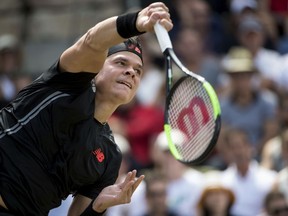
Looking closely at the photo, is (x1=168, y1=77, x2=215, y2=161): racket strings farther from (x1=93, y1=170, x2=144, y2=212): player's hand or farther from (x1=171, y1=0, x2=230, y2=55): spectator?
(x1=171, y1=0, x2=230, y2=55): spectator

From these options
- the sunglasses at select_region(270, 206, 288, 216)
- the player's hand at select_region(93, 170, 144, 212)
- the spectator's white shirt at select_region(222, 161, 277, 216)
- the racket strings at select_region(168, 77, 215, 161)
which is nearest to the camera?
the racket strings at select_region(168, 77, 215, 161)

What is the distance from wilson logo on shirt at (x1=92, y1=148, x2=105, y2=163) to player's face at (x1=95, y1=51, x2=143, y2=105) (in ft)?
0.99

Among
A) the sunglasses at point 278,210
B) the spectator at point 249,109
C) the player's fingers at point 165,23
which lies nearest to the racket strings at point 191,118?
the player's fingers at point 165,23

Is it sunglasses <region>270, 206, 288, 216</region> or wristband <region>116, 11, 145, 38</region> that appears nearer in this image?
wristband <region>116, 11, 145, 38</region>

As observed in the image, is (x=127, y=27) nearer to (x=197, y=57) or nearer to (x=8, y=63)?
(x=197, y=57)

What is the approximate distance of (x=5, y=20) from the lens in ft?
38.0

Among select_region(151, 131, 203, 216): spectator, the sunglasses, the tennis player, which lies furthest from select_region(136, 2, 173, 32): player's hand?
select_region(151, 131, 203, 216): spectator

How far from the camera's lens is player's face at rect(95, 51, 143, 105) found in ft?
16.7

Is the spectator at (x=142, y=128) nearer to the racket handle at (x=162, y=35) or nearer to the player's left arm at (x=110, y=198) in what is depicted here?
the player's left arm at (x=110, y=198)

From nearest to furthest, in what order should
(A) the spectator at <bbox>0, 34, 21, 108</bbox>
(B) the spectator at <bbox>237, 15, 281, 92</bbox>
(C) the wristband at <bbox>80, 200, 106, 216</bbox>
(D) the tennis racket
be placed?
(D) the tennis racket
(C) the wristband at <bbox>80, 200, 106, 216</bbox>
(B) the spectator at <bbox>237, 15, 281, 92</bbox>
(A) the spectator at <bbox>0, 34, 21, 108</bbox>

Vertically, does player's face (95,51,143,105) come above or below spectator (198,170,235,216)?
above

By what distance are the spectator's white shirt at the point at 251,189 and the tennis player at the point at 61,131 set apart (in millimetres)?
3292

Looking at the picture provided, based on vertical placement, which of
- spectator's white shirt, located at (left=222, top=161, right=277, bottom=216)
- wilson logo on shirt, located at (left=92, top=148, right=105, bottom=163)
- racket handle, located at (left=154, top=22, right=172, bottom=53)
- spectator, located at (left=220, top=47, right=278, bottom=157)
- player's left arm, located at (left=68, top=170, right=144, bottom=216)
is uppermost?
racket handle, located at (left=154, top=22, right=172, bottom=53)

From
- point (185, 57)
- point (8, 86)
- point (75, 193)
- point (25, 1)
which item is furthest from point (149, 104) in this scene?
point (75, 193)
